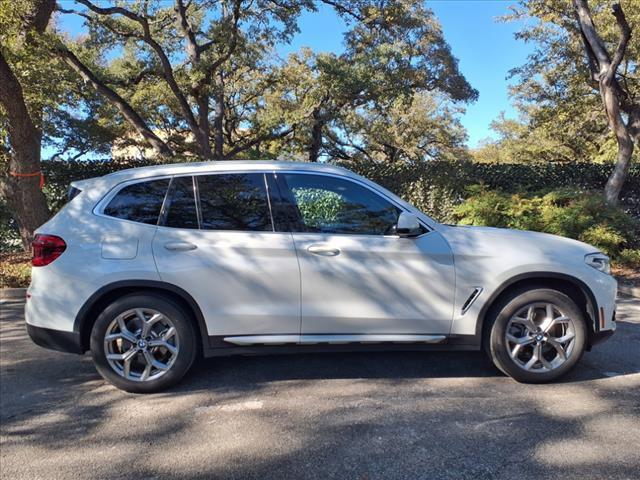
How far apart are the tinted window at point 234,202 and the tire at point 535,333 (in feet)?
6.50

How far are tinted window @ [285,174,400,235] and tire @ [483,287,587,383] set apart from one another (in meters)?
1.13

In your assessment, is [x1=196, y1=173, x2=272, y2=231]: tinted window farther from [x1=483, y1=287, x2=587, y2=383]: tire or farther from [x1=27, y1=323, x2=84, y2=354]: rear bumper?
[x1=483, y1=287, x2=587, y2=383]: tire

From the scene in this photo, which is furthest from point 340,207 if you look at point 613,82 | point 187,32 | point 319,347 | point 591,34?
point 187,32

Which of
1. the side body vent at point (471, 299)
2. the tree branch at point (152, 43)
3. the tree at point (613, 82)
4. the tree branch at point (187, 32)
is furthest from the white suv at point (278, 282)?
the tree branch at point (187, 32)

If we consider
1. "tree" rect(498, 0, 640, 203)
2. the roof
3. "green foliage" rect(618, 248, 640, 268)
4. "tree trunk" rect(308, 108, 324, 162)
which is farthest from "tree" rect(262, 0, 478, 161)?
the roof

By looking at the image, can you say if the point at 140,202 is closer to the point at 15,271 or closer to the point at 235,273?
the point at 235,273

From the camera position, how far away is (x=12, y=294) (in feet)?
24.7

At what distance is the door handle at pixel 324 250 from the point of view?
12.4 ft

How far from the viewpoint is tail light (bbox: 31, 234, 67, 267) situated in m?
3.76

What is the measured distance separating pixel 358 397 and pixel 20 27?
30.7ft

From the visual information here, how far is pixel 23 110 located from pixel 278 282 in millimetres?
7048

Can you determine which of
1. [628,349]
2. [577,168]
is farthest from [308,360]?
[577,168]

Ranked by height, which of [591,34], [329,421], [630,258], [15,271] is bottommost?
[329,421]

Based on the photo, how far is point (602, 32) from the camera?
45.8 ft
